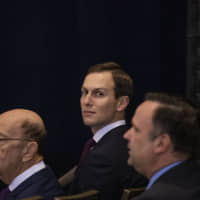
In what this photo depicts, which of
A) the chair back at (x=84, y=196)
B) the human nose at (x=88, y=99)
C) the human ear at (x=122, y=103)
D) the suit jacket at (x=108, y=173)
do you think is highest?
the human nose at (x=88, y=99)

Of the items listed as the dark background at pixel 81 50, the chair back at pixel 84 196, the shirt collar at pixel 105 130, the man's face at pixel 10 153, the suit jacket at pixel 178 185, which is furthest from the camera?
the dark background at pixel 81 50

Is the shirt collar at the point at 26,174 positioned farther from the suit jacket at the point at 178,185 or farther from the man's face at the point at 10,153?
the suit jacket at the point at 178,185

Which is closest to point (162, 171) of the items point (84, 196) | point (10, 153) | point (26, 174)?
point (84, 196)

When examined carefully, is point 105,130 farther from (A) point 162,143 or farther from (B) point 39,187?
(A) point 162,143

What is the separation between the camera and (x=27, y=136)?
248 cm

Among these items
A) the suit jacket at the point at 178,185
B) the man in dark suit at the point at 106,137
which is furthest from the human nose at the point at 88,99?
the suit jacket at the point at 178,185

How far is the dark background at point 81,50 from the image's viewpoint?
12.2 feet

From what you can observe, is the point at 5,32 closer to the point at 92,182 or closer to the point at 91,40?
the point at 91,40

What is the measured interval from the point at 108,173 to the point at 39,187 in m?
0.43

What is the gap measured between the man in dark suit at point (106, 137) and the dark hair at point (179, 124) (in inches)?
25.5

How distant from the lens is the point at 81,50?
3.82 metres

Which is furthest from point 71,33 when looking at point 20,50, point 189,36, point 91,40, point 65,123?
point 189,36

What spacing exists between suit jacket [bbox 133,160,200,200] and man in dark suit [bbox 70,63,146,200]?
69 centimetres

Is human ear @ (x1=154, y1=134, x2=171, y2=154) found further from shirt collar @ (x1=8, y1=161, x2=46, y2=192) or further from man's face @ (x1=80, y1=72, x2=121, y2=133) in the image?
man's face @ (x1=80, y1=72, x2=121, y2=133)
